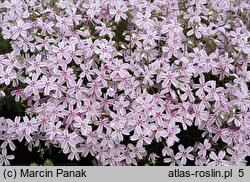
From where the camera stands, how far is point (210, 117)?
120 inches

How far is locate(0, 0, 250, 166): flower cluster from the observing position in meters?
2.97

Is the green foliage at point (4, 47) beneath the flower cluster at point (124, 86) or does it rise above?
above

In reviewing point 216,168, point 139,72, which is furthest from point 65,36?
point 216,168

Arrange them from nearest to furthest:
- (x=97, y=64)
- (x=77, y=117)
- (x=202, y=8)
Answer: (x=77, y=117)
(x=97, y=64)
(x=202, y=8)

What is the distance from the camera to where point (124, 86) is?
3.01 meters

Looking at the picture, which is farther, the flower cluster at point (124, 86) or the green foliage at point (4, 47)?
the green foliage at point (4, 47)

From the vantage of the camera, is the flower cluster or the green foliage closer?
the flower cluster

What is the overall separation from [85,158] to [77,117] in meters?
0.47

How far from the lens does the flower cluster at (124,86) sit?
2.97 meters

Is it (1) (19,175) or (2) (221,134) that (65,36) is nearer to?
(1) (19,175)

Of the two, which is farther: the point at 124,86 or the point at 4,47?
the point at 4,47

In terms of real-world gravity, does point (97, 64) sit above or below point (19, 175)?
above

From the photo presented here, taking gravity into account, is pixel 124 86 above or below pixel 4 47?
below

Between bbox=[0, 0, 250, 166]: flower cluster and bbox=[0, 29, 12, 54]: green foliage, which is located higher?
bbox=[0, 29, 12, 54]: green foliage
